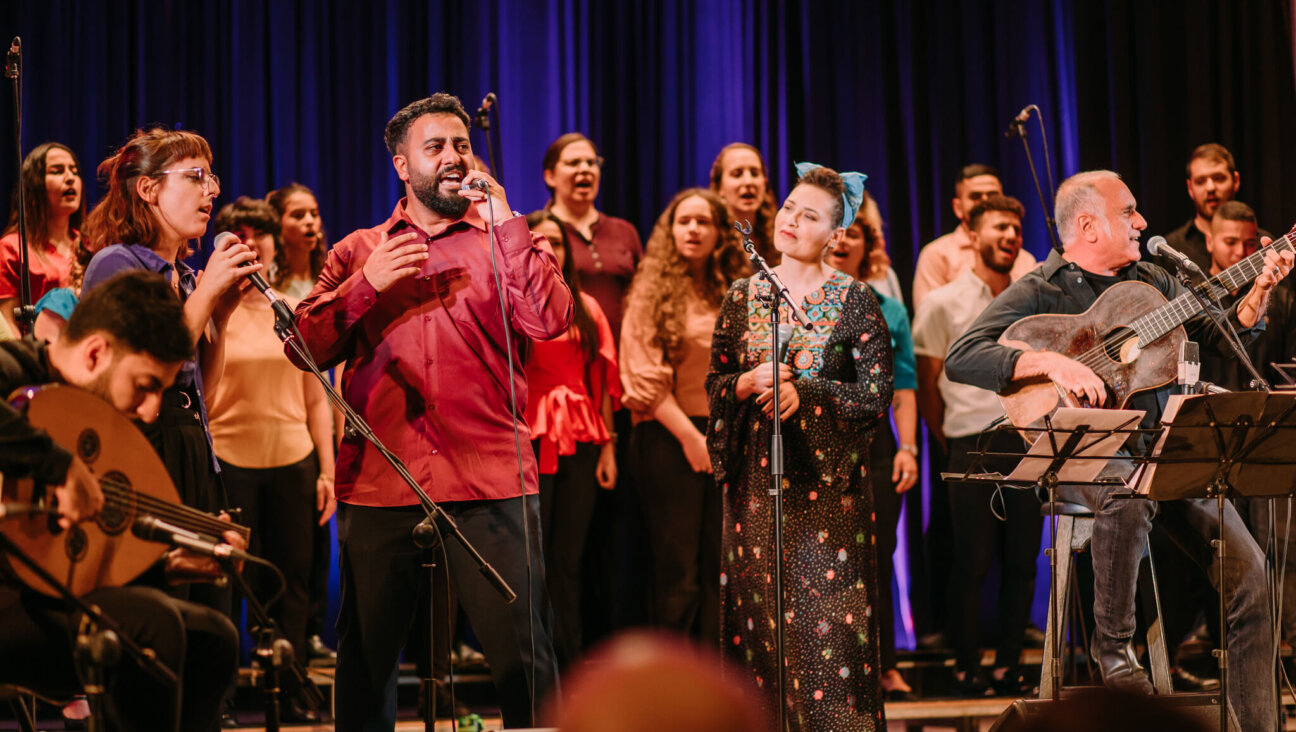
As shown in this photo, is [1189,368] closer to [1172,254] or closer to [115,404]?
[1172,254]

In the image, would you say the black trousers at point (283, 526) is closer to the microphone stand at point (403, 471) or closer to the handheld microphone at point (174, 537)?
the microphone stand at point (403, 471)

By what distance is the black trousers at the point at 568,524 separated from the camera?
5598 millimetres

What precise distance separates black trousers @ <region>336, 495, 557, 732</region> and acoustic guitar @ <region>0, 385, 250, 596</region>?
70 cm

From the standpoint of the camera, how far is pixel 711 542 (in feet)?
19.0

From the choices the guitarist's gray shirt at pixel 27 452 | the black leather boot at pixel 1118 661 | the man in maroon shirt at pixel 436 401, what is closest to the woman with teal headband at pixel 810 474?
the black leather boot at pixel 1118 661

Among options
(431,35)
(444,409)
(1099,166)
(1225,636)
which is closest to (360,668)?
(444,409)

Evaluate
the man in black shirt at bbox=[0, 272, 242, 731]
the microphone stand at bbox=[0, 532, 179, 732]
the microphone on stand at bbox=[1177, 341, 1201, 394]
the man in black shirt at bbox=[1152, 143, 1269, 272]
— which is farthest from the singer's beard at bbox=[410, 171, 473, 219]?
the man in black shirt at bbox=[1152, 143, 1269, 272]

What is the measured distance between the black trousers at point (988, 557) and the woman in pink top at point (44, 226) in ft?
13.9

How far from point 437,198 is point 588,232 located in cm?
250

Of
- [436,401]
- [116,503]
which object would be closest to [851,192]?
[436,401]

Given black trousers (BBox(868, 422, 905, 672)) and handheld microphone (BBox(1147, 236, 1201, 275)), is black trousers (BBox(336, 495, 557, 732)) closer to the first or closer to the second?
handheld microphone (BBox(1147, 236, 1201, 275))

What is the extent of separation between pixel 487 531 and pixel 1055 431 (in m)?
1.74

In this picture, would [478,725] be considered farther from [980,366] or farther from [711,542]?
[980,366]

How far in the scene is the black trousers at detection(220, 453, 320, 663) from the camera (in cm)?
548
